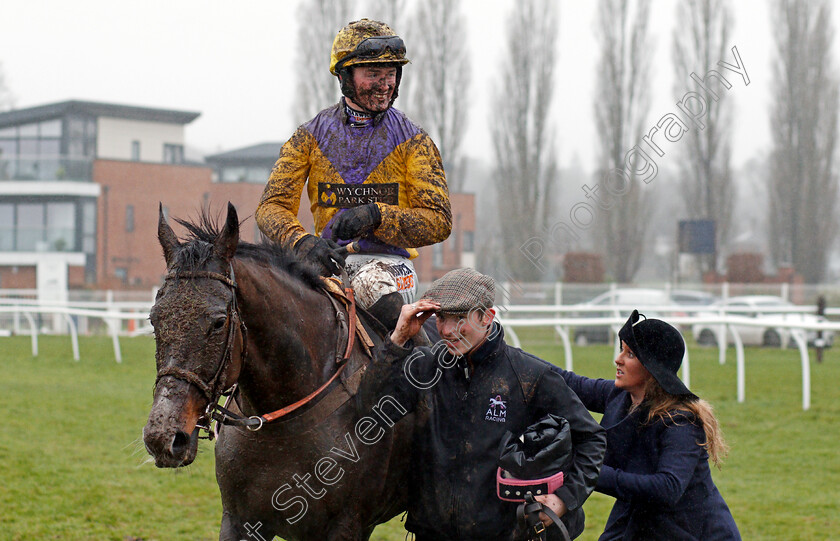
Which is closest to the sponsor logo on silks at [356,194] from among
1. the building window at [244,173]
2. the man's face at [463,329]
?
the man's face at [463,329]

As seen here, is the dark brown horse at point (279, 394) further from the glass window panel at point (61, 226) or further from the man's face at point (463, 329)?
the glass window panel at point (61, 226)

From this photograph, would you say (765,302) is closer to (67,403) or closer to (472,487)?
(67,403)

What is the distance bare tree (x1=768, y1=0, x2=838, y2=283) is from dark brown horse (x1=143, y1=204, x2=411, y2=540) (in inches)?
1067

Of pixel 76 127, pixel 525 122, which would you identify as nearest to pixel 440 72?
pixel 525 122

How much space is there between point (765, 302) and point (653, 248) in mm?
30068

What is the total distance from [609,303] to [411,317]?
16163 mm

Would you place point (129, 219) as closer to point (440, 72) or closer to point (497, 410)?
point (440, 72)

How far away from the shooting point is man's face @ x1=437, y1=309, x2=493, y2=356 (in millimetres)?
2477

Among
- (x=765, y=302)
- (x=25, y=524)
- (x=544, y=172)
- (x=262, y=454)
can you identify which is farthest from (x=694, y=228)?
(x=262, y=454)

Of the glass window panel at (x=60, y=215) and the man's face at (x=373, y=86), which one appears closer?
the man's face at (x=373, y=86)

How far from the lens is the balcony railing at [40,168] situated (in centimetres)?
2934

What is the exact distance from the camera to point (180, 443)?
204 cm

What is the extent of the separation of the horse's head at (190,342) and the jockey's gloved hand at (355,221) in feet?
2.45

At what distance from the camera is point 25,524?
493cm
